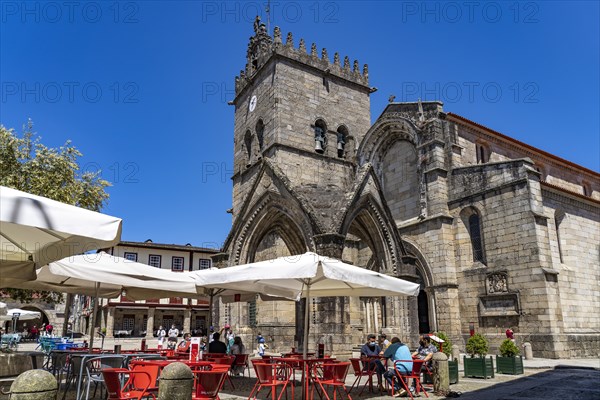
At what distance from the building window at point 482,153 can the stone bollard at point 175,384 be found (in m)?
22.8

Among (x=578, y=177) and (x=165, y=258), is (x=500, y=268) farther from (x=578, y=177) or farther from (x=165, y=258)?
(x=165, y=258)

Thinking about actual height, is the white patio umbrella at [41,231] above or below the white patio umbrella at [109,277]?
above

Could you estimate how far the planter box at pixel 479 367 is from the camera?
12.3m

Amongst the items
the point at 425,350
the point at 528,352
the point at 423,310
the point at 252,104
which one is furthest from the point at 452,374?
the point at 252,104

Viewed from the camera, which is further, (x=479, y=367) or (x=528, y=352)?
(x=528, y=352)

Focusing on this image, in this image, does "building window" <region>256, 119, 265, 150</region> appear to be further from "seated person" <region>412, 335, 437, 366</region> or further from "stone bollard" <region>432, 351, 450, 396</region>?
"stone bollard" <region>432, 351, 450, 396</region>

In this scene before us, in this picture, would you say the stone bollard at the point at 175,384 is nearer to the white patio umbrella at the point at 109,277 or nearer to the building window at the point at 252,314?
the white patio umbrella at the point at 109,277

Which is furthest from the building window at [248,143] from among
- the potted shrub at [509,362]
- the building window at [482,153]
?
the potted shrub at [509,362]

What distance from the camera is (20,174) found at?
17.6m

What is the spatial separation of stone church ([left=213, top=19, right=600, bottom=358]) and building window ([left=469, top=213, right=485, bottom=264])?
5 centimetres

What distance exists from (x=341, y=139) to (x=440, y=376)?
64.9 ft

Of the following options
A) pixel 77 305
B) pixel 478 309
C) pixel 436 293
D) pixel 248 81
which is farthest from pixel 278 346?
pixel 77 305

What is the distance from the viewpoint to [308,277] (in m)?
7.22

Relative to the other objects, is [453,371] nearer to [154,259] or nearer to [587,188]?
[587,188]
